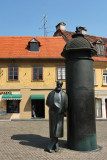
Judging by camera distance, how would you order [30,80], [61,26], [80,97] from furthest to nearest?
[61,26], [30,80], [80,97]

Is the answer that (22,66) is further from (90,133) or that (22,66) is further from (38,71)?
(90,133)

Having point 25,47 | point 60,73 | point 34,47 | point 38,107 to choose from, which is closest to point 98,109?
point 60,73

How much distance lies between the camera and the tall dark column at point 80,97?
699 centimetres

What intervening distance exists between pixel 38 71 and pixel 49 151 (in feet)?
50.9

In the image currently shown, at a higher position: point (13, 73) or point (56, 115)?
point (13, 73)

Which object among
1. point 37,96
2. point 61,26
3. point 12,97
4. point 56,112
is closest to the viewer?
point 56,112

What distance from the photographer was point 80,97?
7180 millimetres

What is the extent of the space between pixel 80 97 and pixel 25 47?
17217mm

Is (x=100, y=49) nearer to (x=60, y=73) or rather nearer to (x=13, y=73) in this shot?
(x=60, y=73)

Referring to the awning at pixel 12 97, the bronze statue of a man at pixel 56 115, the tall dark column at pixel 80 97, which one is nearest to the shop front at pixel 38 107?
the awning at pixel 12 97

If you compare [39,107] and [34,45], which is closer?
[39,107]

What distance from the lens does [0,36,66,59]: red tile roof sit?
2172 centimetres

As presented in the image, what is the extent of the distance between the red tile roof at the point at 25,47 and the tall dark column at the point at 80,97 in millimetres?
14289

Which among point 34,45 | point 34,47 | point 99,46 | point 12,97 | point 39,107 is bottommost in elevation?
point 39,107
